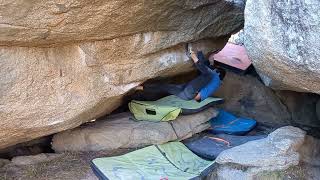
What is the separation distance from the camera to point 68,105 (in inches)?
146

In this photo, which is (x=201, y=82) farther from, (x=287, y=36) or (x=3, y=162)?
(x=3, y=162)

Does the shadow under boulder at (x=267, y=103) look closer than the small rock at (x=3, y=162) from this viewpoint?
No

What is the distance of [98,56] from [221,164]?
1454mm

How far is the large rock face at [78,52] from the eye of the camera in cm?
310

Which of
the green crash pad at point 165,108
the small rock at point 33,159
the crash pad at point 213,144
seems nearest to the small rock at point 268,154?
the crash pad at point 213,144

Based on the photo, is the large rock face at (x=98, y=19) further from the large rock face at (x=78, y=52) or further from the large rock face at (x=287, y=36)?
the large rock face at (x=287, y=36)

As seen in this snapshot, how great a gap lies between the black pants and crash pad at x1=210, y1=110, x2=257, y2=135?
0.63 metres

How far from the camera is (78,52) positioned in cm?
362

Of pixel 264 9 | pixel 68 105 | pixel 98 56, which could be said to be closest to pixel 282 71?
pixel 264 9

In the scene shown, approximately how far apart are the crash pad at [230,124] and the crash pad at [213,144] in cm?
10

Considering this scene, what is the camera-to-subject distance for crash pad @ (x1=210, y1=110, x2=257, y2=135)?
510cm

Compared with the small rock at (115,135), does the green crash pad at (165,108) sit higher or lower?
higher

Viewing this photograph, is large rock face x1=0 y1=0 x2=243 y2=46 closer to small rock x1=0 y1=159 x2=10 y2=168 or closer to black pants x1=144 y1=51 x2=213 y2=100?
black pants x1=144 y1=51 x2=213 y2=100

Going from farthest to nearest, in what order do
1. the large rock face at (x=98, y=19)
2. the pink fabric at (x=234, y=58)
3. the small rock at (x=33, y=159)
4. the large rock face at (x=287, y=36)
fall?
the pink fabric at (x=234, y=58), the small rock at (x=33, y=159), the large rock face at (x=98, y=19), the large rock face at (x=287, y=36)
